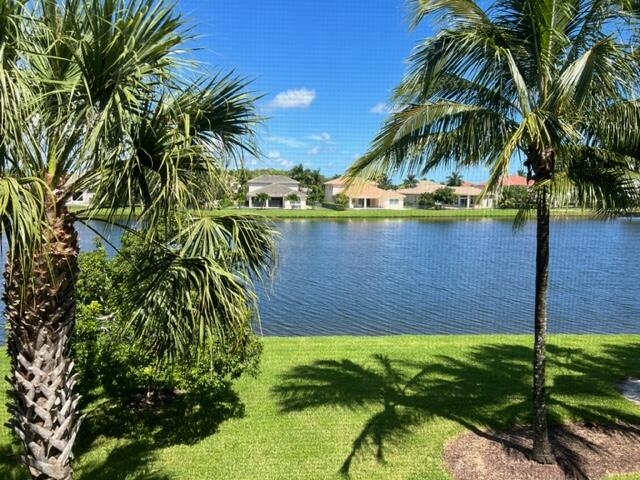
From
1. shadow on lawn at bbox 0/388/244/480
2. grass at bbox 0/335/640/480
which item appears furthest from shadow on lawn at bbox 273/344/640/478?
shadow on lawn at bbox 0/388/244/480

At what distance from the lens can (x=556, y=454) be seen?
5.62 m

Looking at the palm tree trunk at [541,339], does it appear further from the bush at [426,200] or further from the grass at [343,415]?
the bush at [426,200]

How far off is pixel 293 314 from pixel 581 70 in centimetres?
1134

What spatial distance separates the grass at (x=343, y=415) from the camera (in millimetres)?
5586

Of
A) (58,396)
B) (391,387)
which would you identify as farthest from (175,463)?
(391,387)

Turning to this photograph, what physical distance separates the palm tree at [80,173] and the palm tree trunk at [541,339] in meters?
3.05

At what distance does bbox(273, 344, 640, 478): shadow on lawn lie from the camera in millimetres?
6297

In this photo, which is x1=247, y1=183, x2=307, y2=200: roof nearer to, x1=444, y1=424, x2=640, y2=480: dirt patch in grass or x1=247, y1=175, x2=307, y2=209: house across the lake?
x1=247, y1=175, x2=307, y2=209: house across the lake

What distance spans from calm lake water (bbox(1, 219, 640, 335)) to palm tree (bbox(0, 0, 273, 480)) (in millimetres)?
2979

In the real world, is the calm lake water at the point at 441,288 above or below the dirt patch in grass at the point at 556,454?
below

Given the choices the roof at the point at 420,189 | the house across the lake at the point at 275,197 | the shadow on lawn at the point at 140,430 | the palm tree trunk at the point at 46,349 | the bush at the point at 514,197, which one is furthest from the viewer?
the roof at the point at 420,189

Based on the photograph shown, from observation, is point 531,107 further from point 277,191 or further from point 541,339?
point 277,191

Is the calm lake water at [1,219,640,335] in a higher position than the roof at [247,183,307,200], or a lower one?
lower

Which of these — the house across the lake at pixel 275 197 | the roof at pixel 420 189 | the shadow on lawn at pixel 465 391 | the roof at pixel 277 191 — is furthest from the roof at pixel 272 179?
the shadow on lawn at pixel 465 391
